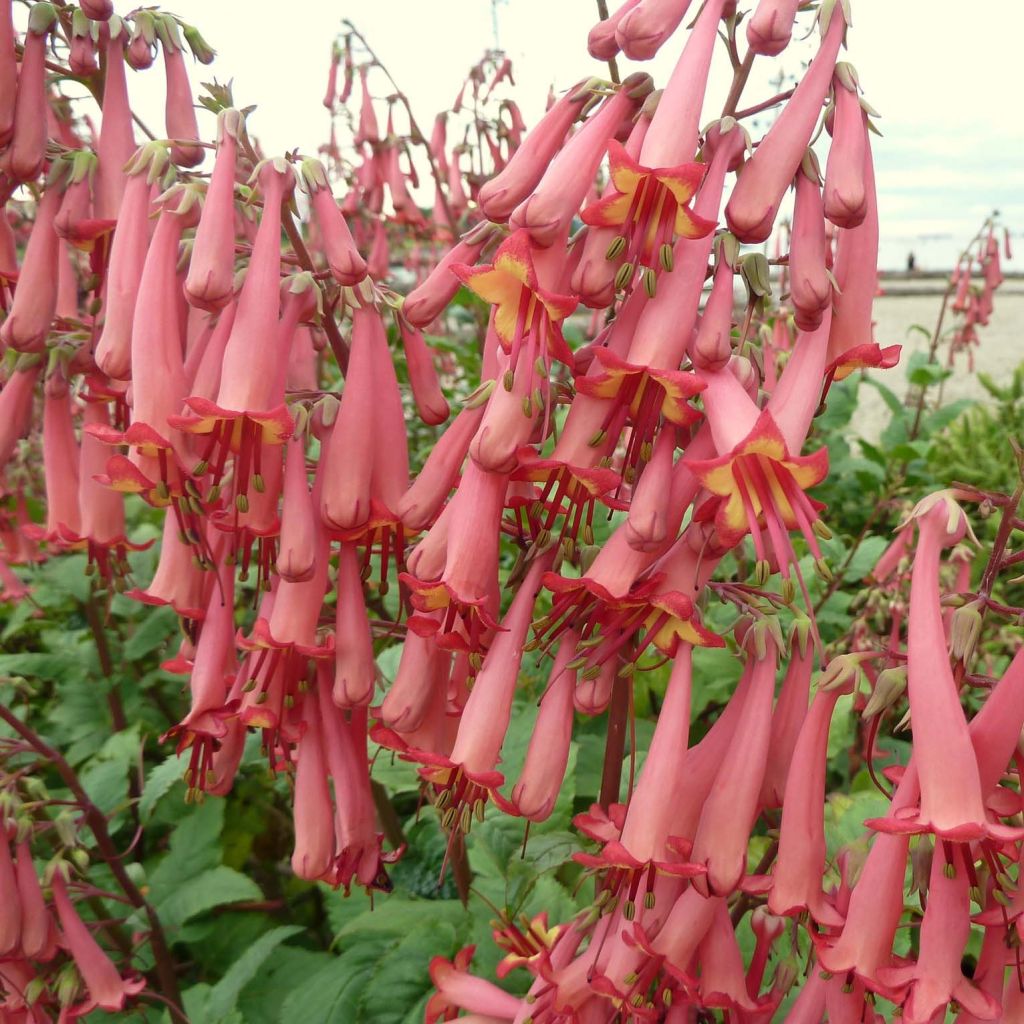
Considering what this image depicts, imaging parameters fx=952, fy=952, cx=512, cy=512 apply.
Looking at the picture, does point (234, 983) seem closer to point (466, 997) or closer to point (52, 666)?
point (466, 997)

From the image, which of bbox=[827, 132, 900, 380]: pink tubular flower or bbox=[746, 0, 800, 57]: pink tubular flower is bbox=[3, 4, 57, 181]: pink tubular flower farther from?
bbox=[827, 132, 900, 380]: pink tubular flower

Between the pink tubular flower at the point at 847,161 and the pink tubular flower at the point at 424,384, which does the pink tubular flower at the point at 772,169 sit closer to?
the pink tubular flower at the point at 847,161

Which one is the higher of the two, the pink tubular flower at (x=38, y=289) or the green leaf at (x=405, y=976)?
the pink tubular flower at (x=38, y=289)

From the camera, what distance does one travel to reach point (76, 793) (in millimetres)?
1884

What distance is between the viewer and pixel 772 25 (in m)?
1.06

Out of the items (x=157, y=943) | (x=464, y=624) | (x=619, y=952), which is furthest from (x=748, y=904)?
(x=157, y=943)

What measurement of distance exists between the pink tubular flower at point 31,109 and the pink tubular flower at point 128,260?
0.22m

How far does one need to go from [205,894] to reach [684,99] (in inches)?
75.4

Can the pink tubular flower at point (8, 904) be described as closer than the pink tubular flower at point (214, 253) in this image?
No

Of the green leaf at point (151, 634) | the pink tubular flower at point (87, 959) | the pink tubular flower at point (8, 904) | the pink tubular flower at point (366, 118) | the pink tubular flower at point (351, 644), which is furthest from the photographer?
the pink tubular flower at point (366, 118)

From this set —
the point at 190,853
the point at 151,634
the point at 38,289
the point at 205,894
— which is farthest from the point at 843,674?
the point at 151,634

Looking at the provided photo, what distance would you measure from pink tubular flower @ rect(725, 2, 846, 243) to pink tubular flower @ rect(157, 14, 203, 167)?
3.13 ft

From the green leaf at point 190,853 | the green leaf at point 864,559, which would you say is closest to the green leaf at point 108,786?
the green leaf at point 190,853

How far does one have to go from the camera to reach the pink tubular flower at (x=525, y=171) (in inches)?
46.3
